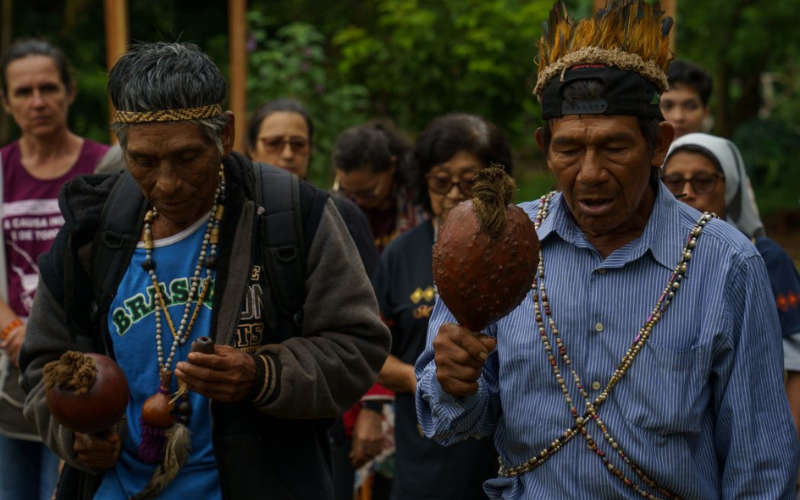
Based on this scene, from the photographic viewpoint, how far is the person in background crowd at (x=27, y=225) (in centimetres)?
497

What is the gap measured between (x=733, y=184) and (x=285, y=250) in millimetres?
2260

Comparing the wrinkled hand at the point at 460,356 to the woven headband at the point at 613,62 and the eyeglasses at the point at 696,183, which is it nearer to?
the woven headband at the point at 613,62

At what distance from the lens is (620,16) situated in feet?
9.34

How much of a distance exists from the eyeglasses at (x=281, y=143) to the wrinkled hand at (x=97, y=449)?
309 cm

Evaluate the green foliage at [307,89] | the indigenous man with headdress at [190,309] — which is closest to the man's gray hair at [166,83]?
the indigenous man with headdress at [190,309]

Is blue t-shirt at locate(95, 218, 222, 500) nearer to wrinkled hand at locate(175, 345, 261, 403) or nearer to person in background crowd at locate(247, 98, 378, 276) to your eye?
wrinkled hand at locate(175, 345, 261, 403)

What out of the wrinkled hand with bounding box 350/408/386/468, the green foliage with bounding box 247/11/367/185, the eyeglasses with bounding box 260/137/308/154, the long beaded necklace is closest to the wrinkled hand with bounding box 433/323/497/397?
the long beaded necklace

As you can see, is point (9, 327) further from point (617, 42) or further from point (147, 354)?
point (617, 42)

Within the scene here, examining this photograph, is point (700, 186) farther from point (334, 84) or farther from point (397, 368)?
point (334, 84)

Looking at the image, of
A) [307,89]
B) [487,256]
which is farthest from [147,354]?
[307,89]

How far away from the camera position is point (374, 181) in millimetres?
6129

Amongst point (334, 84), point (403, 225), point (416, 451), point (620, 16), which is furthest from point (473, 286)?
point (334, 84)

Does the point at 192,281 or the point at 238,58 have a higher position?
the point at 238,58

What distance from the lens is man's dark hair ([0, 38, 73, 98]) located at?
5586 millimetres
